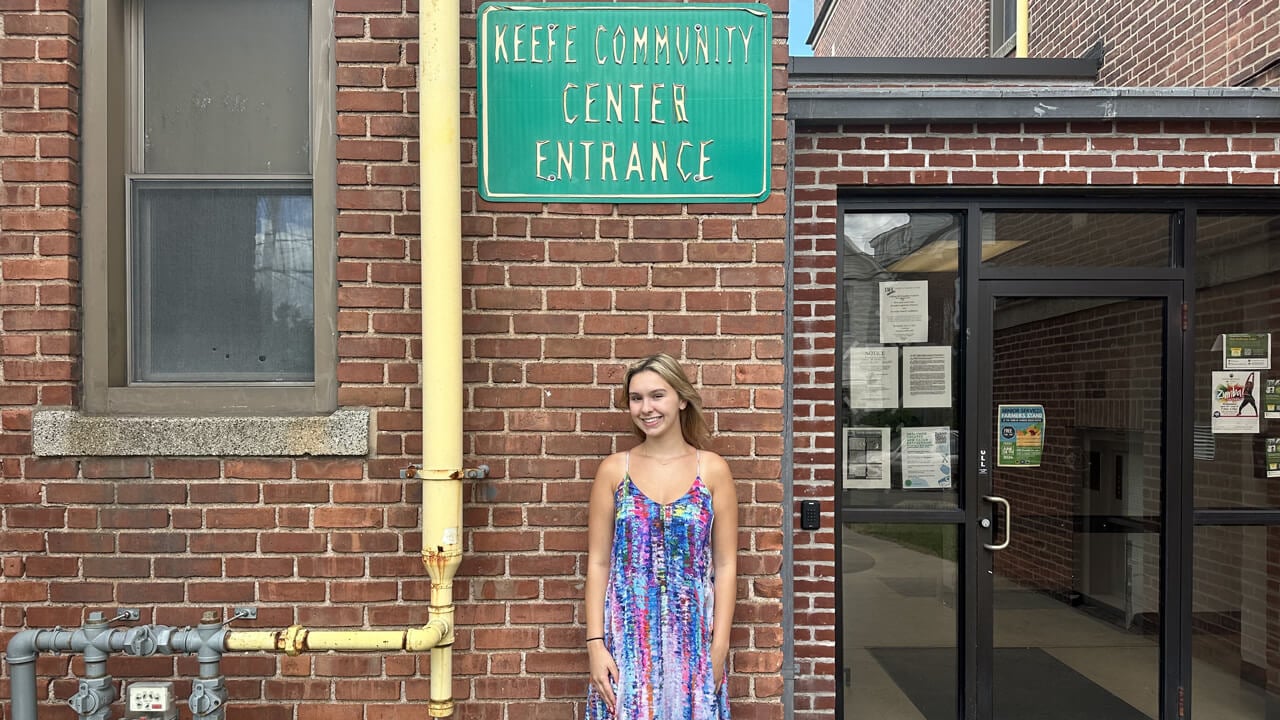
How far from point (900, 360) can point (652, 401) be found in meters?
1.81

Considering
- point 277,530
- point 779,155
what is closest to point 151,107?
point 277,530

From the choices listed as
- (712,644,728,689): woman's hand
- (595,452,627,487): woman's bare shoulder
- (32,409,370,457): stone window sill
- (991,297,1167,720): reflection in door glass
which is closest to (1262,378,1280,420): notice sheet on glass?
(991,297,1167,720): reflection in door glass

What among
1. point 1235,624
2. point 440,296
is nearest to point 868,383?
point 440,296

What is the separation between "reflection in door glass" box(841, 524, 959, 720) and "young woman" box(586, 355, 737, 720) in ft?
4.82

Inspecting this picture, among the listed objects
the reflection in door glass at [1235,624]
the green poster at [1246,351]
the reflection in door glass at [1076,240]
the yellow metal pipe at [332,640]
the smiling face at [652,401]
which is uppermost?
the reflection in door glass at [1076,240]

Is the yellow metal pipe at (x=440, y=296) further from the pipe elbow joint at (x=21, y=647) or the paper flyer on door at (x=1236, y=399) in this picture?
the paper flyer on door at (x=1236, y=399)

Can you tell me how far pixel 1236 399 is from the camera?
3729 mm

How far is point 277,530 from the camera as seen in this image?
2.63m

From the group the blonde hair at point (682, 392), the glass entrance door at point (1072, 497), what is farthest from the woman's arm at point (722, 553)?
the glass entrance door at point (1072, 497)

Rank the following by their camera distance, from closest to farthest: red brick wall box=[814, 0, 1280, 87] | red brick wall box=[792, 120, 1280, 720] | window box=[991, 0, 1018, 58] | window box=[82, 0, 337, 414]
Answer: window box=[82, 0, 337, 414] < red brick wall box=[792, 120, 1280, 720] < red brick wall box=[814, 0, 1280, 87] < window box=[991, 0, 1018, 58]

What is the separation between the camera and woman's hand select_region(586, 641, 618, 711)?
2361 mm

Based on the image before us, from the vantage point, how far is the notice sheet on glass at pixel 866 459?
3.66 metres

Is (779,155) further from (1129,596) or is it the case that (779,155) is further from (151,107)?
(1129,596)

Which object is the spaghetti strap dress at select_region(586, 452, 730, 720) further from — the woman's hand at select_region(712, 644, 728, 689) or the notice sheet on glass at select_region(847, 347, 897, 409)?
the notice sheet on glass at select_region(847, 347, 897, 409)
